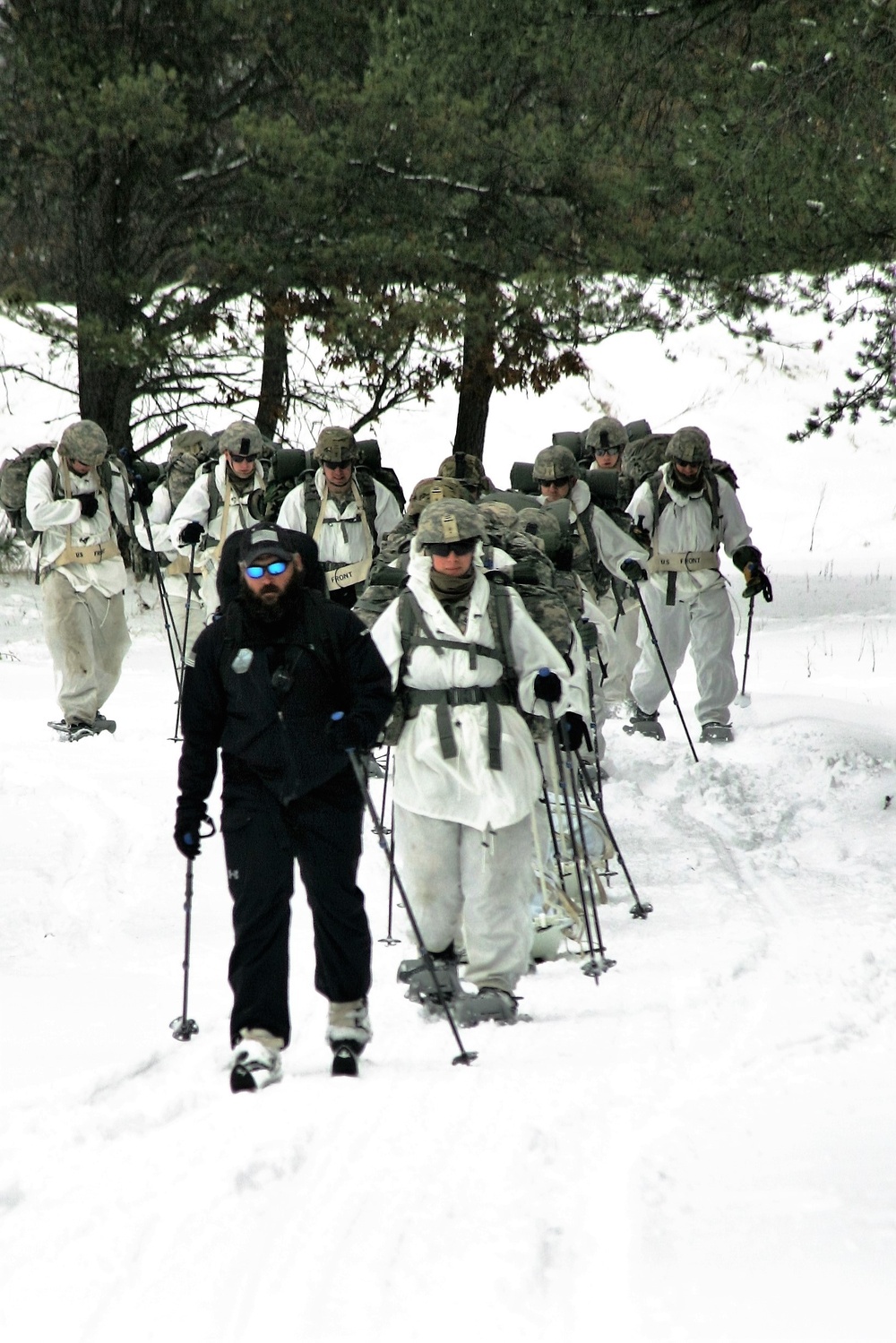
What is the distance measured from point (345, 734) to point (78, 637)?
6419 mm

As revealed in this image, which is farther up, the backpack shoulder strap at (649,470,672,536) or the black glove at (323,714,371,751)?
the backpack shoulder strap at (649,470,672,536)

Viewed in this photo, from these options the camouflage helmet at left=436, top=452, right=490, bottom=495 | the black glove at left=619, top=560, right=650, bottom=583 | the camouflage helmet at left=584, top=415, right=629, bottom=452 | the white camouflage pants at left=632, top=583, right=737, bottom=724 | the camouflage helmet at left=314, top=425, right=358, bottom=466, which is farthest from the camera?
the camouflage helmet at left=584, top=415, right=629, bottom=452

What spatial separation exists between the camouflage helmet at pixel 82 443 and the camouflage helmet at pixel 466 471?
2.55 m

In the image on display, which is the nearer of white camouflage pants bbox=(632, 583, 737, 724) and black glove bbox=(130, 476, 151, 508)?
black glove bbox=(130, 476, 151, 508)

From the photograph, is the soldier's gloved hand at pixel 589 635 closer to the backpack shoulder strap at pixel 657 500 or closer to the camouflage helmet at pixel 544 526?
the camouflage helmet at pixel 544 526

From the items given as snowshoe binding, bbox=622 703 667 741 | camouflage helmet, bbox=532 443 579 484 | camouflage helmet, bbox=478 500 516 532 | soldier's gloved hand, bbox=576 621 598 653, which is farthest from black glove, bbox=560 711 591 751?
snowshoe binding, bbox=622 703 667 741

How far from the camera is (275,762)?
5340 millimetres

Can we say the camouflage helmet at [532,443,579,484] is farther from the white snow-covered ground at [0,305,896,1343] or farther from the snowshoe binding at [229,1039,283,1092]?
the snowshoe binding at [229,1039,283,1092]

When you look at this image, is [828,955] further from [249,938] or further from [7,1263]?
[7,1263]

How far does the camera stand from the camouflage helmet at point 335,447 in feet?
33.6

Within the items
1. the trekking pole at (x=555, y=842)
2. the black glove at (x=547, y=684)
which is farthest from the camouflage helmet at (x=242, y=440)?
the black glove at (x=547, y=684)

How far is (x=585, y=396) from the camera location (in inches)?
1251

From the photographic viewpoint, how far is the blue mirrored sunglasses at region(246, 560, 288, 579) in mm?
5332

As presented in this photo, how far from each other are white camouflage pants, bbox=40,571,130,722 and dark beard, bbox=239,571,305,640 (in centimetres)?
614
